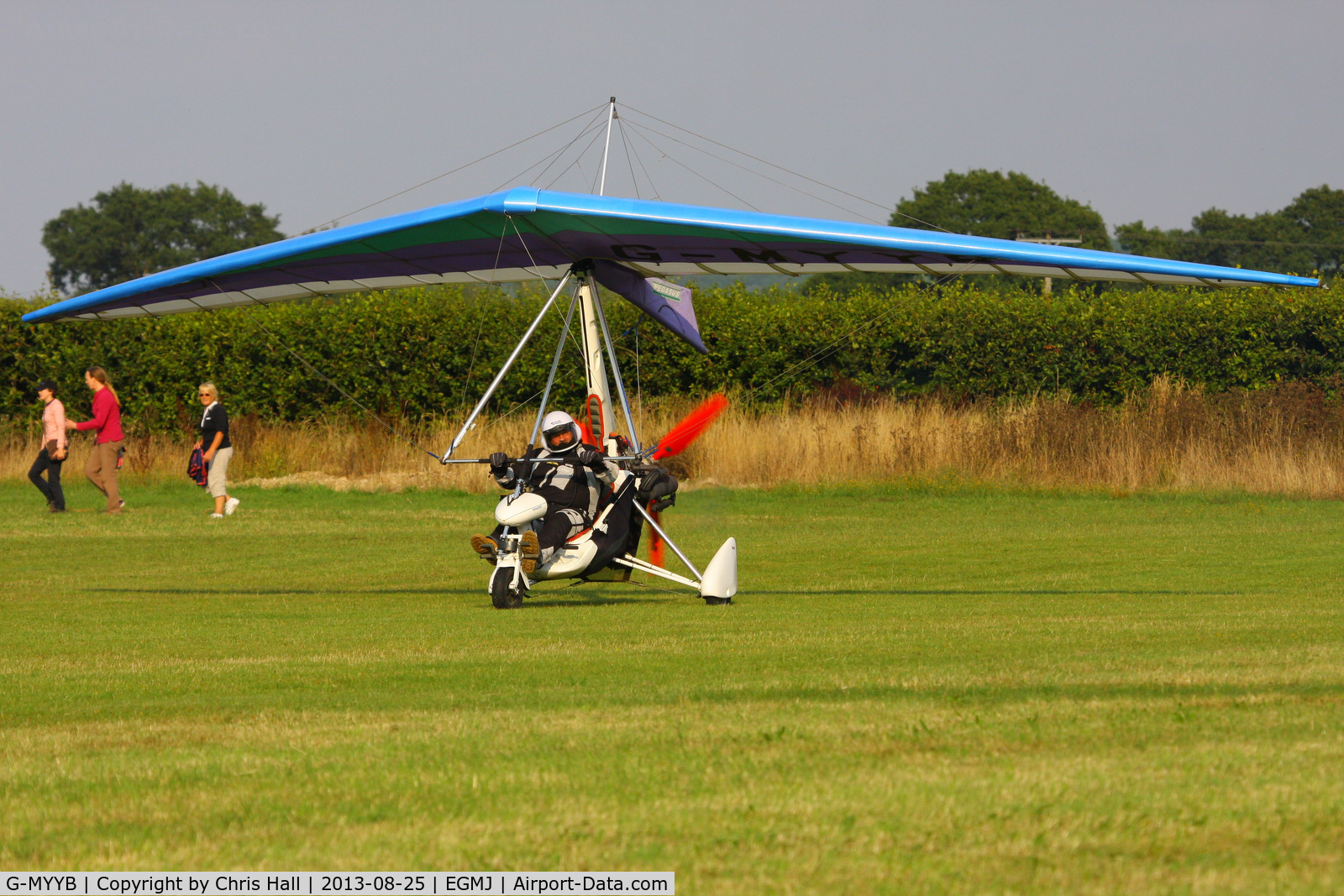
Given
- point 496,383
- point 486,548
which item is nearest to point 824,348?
point 496,383

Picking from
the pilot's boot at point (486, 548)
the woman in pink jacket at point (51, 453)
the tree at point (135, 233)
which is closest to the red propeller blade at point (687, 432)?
the pilot's boot at point (486, 548)

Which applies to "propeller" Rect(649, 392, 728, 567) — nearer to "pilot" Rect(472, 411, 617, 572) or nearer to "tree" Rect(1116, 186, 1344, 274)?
"pilot" Rect(472, 411, 617, 572)

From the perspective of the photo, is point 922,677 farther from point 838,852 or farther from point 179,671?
point 179,671

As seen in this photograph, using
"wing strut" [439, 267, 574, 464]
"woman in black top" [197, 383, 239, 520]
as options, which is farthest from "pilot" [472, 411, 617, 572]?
"woman in black top" [197, 383, 239, 520]

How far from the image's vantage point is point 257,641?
8305mm

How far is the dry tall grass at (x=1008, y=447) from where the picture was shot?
2166 centimetres

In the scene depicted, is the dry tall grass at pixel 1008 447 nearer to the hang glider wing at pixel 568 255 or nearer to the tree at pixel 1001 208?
the hang glider wing at pixel 568 255

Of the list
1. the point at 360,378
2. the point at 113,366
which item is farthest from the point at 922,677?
the point at 113,366

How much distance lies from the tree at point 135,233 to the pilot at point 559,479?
75954 mm

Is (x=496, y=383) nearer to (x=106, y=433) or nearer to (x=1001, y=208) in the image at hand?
(x=106, y=433)

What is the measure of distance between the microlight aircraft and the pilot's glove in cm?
11

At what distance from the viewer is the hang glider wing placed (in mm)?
10297

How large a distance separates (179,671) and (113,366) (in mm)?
20968

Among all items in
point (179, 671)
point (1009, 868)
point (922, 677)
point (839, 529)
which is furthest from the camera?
point (839, 529)
